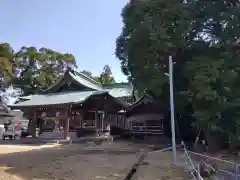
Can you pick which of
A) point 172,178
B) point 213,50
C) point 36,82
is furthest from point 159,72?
point 36,82

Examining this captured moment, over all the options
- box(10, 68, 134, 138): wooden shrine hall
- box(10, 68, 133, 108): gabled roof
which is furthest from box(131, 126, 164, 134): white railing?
box(10, 68, 133, 108): gabled roof

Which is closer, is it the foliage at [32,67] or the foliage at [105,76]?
the foliage at [32,67]

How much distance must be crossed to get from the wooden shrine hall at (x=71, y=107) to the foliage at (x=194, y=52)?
997 centimetres

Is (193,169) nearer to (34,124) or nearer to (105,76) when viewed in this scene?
(34,124)

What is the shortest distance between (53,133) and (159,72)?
18.2 metres

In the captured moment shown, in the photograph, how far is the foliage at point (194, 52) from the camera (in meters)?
16.2

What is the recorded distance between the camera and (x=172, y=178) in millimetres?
12062

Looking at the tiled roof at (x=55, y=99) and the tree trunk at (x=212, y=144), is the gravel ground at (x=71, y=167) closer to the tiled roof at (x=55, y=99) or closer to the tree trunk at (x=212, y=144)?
the tree trunk at (x=212, y=144)

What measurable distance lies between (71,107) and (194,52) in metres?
13.6

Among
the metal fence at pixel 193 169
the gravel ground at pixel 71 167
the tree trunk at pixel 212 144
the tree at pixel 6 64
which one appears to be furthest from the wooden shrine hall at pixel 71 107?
the metal fence at pixel 193 169

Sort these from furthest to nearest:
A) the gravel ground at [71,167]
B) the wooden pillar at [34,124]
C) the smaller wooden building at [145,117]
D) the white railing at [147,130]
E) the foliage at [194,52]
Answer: the wooden pillar at [34,124] < the white railing at [147,130] < the smaller wooden building at [145,117] < the foliage at [194,52] < the gravel ground at [71,167]

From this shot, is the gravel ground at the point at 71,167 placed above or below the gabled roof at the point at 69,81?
below

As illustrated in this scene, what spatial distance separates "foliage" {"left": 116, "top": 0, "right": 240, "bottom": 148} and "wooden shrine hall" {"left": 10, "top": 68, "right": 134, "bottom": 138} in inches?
393

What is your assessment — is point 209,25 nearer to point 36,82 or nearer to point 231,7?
point 231,7
